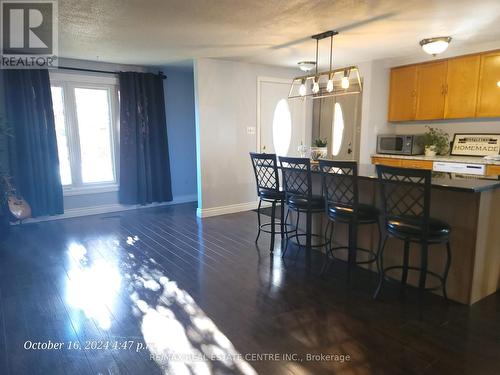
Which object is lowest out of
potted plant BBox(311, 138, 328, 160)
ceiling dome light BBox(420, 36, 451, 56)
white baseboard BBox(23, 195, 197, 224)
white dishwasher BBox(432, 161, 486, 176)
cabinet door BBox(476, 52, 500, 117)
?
white baseboard BBox(23, 195, 197, 224)

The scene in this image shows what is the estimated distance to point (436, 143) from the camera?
511 centimetres

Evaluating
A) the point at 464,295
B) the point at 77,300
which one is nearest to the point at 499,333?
the point at 464,295

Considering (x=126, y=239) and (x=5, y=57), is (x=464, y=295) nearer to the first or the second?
(x=126, y=239)

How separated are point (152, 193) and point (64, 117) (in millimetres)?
1825

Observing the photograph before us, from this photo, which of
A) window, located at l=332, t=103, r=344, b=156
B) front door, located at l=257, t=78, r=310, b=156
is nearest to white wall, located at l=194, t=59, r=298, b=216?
front door, located at l=257, t=78, r=310, b=156

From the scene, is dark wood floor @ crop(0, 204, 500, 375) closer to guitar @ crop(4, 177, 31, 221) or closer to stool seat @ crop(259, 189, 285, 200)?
stool seat @ crop(259, 189, 285, 200)

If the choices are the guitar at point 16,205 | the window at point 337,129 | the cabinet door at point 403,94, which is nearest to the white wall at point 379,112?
the cabinet door at point 403,94

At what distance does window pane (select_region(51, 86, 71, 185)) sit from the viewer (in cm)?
521

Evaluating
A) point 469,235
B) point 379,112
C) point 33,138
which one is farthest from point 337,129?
point 33,138

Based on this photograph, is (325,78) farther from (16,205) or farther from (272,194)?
(16,205)

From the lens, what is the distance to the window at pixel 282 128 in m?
6.02

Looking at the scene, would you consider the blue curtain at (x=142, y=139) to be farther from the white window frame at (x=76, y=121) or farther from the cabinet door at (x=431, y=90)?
the cabinet door at (x=431, y=90)

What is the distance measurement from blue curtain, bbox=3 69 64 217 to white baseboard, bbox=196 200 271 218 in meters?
2.24

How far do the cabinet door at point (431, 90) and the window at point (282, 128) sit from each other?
2.11 metres
